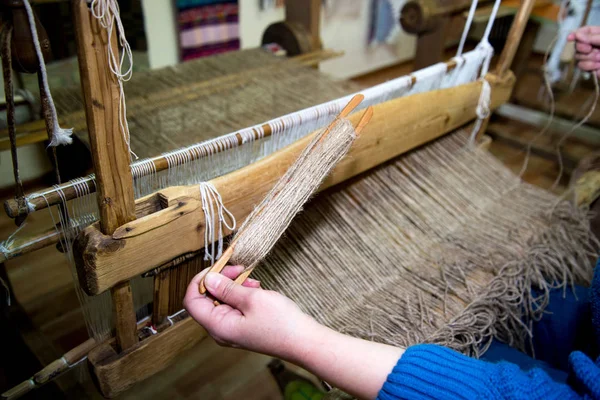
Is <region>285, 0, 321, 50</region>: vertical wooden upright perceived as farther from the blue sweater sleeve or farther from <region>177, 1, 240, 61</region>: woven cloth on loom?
the blue sweater sleeve

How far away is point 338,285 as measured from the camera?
103 centimetres

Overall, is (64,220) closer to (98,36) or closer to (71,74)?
(98,36)

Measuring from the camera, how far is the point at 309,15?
1895 millimetres

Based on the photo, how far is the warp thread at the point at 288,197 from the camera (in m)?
0.74

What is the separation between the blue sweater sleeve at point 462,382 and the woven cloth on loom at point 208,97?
0.84 m

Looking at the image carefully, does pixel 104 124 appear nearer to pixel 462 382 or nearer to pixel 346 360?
pixel 346 360

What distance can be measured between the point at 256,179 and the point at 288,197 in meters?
0.13

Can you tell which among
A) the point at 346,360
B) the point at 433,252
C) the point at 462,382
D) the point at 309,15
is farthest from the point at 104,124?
the point at 309,15

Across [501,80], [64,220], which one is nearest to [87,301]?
[64,220]

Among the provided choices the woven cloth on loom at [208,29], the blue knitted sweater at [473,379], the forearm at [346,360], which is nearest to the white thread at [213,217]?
the forearm at [346,360]

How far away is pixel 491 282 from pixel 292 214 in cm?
57

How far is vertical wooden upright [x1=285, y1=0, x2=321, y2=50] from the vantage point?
188 cm

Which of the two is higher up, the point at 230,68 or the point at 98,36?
the point at 98,36

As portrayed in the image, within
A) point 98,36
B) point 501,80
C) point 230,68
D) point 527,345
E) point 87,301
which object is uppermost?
point 98,36
